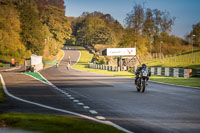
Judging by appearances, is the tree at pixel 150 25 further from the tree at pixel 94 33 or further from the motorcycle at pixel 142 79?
the motorcycle at pixel 142 79

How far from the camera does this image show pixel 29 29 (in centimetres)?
11406

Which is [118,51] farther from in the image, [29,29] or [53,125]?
[53,125]

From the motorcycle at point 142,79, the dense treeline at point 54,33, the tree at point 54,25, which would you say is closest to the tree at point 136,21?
the dense treeline at point 54,33

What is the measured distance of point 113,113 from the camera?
38.4 ft

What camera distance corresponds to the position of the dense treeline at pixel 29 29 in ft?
290

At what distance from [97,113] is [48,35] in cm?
12468

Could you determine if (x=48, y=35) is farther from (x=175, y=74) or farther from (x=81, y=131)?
(x=81, y=131)

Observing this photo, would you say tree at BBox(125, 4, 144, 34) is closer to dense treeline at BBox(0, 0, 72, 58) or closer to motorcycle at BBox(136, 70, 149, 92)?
dense treeline at BBox(0, 0, 72, 58)

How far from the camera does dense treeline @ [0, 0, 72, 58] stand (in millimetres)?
88375

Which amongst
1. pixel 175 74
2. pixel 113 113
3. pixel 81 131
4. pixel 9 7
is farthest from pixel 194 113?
pixel 9 7

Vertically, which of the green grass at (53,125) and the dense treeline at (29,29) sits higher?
the dense treeline at (29,29)

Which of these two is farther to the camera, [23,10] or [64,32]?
[64,32]

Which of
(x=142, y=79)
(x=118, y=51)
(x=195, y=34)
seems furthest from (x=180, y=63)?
(x=195, y=34)

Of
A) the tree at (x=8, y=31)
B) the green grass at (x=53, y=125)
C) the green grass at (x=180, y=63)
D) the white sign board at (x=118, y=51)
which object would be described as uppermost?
the tree at (x=8, y=31)
